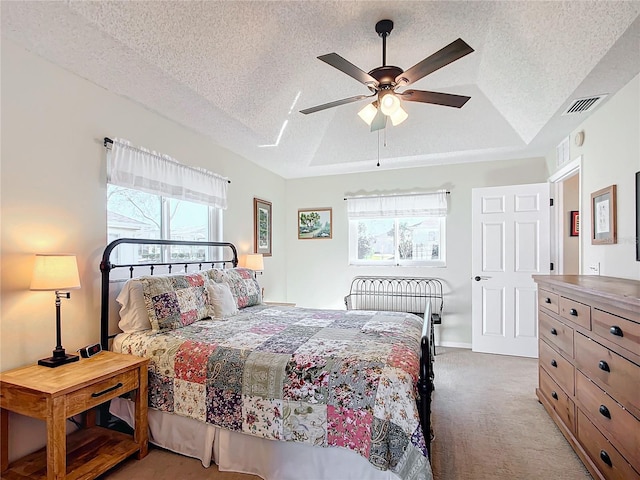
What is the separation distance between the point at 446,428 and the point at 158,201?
306cm

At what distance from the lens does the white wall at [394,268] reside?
15.0 ft

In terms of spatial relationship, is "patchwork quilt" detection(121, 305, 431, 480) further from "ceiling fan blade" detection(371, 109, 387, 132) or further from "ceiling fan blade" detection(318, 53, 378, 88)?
"ceiling fan blade" detection(318, 53, 378, 88)

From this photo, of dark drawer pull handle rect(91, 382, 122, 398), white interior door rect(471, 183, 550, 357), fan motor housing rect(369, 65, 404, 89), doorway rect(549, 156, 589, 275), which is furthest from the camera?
white interior door rect(471, 183, 550, 357)

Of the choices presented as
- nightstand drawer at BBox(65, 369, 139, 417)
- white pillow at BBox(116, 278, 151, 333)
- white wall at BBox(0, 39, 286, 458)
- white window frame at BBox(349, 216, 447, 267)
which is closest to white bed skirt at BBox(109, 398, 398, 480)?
nightstand drawer at BBox(65, 369, 139, 417)

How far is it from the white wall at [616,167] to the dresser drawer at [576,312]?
52cm

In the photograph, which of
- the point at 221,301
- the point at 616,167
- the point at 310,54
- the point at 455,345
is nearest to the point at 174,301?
the point at 221,301

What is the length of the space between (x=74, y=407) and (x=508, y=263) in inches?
174

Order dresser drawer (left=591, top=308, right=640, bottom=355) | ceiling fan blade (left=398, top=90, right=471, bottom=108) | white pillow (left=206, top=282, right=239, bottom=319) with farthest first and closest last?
white pillow (left=206, top=282, right=239, bottom=319) < ceiling fan blade (left=398, top=90, right=471, bottom=108) < dresser drawer (left=591, top=308, right=640, bottom=355)

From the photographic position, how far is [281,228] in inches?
211

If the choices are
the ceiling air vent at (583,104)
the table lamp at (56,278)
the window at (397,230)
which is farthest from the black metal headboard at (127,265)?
the ceiling air vent at (583,104)

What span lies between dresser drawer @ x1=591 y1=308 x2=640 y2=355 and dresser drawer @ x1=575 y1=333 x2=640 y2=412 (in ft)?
0.24

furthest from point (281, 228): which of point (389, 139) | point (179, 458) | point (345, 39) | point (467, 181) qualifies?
point (179, 458)

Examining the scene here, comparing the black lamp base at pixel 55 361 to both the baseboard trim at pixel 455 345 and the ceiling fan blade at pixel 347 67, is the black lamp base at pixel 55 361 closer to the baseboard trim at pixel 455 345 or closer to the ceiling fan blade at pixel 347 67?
the ceiling fan blade at pixel 347 67

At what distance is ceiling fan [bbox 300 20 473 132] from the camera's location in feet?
6.32
